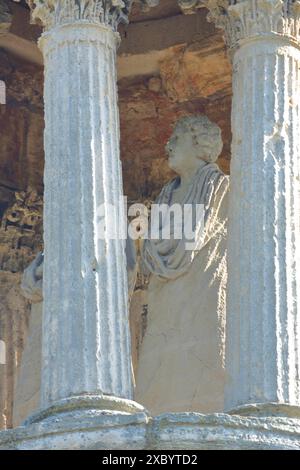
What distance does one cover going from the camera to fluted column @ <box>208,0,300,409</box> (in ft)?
84.7

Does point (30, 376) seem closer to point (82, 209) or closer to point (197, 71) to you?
point (82, 209)

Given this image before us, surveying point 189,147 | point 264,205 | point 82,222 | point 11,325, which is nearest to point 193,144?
point 189,147

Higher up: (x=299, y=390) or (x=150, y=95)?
(x=150, y=95)

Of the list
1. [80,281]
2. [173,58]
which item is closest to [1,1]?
[173,58]

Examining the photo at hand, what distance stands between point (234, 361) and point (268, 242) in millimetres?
922

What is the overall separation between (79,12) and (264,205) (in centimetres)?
209

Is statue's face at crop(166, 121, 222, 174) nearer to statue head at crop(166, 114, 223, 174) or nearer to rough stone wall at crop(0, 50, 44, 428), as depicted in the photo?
statue head at crop(166, 114, 223, 174)

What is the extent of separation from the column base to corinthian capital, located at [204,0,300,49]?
3200mm

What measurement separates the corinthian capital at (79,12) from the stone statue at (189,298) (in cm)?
149

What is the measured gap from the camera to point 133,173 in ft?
98.4

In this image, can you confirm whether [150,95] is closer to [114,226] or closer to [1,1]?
[1,1]

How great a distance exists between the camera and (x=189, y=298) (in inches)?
1079
